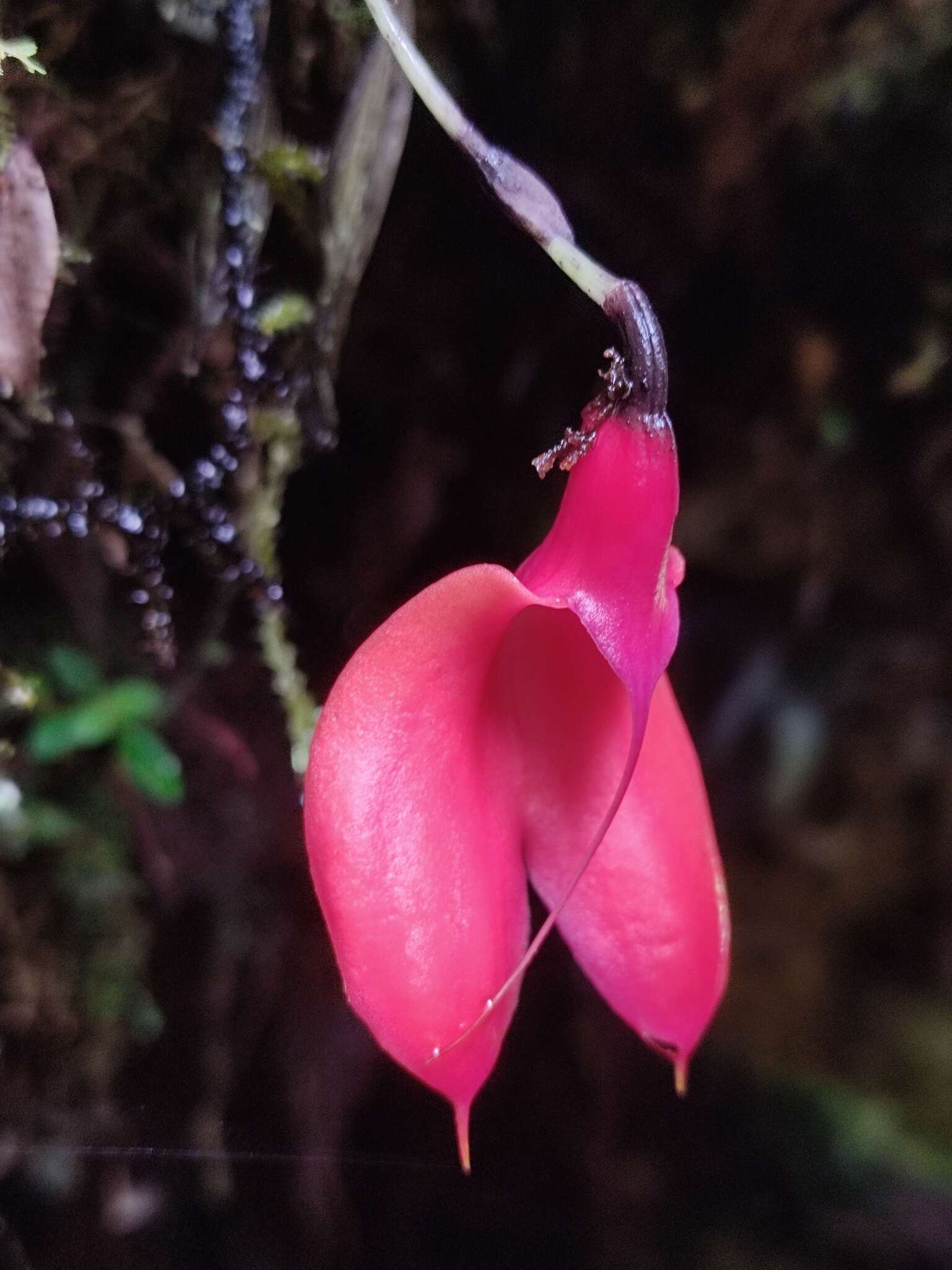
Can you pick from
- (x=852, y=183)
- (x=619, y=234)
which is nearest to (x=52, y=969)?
(x=619, y=234)

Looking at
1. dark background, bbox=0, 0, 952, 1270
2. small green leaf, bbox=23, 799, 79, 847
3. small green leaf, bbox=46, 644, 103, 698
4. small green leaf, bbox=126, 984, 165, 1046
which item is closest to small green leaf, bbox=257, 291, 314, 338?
dark background, bbox=0, 0, 952, 1270

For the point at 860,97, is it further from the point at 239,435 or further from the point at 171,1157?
the point at 171,1157

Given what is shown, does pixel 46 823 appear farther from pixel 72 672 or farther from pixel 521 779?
pixel 521 779

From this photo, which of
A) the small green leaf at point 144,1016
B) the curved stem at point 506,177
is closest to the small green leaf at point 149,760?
the small green leaf at point 144,1016

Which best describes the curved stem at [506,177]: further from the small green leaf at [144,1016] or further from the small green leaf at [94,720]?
the small green leaf at [144,1016]

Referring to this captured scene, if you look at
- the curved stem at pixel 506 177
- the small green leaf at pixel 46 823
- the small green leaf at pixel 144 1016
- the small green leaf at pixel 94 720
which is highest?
the curved stem at pixel 506 177

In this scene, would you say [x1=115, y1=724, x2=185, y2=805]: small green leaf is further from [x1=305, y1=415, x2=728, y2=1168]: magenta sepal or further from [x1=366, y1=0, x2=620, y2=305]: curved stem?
[x1=366, y1=0, x2=620, y2=305]: curved stem

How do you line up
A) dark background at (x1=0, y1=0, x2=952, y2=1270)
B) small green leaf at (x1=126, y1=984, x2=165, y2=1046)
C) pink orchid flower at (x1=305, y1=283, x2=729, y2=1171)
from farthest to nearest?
small green leaf at (x1=126, y1=984, x2=165, y2=1046) < dark background at (x1=0, y1=0, x2=952, y2=1270) < pink orchid flower at (x1=305, y1=283, x2=729, y2=1171)
